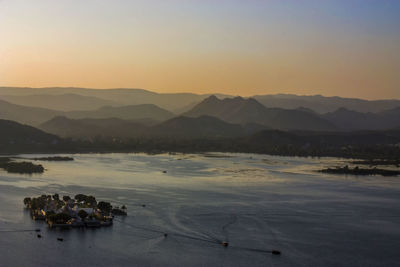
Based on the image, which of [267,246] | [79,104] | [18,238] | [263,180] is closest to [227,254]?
[267,246]

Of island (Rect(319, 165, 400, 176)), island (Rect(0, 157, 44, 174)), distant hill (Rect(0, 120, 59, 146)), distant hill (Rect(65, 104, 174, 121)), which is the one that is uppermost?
distant hill (Rect(65, 104, 174, 121))

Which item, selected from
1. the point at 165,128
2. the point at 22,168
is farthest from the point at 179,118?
the point at 22,168

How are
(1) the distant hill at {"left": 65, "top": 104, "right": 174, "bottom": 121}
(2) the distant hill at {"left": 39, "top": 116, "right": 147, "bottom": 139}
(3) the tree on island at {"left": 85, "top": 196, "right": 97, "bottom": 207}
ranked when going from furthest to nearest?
(1) the distant hill at {"left": 65, "top": 104, "right": 174, "bottom": 121} < (2) the distant hill at {"left": 39, "top": 116, "right": 147, "bottom": 139} < (3) the tree on island at {"left": 85, "top": 196, "right": 97, "bottom": 207}

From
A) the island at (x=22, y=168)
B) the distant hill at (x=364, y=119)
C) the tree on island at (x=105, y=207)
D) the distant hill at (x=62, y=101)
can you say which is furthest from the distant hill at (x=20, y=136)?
the distant hill at (x=62, y=101)

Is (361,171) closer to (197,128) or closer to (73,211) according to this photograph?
(73,211)

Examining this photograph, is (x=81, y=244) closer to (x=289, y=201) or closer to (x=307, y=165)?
(x=289, y=201)

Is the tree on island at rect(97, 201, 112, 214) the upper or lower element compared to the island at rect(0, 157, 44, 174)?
lower

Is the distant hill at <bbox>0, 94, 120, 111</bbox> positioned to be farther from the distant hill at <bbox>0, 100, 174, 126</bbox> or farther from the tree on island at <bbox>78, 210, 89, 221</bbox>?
the tree on island at <bbox>78, 210, 89, 221</bbox>

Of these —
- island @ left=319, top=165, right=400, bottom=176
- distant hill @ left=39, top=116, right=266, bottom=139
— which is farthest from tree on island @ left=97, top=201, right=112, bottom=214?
distant hill @ left=39, top=116, right=266, bottom=139
